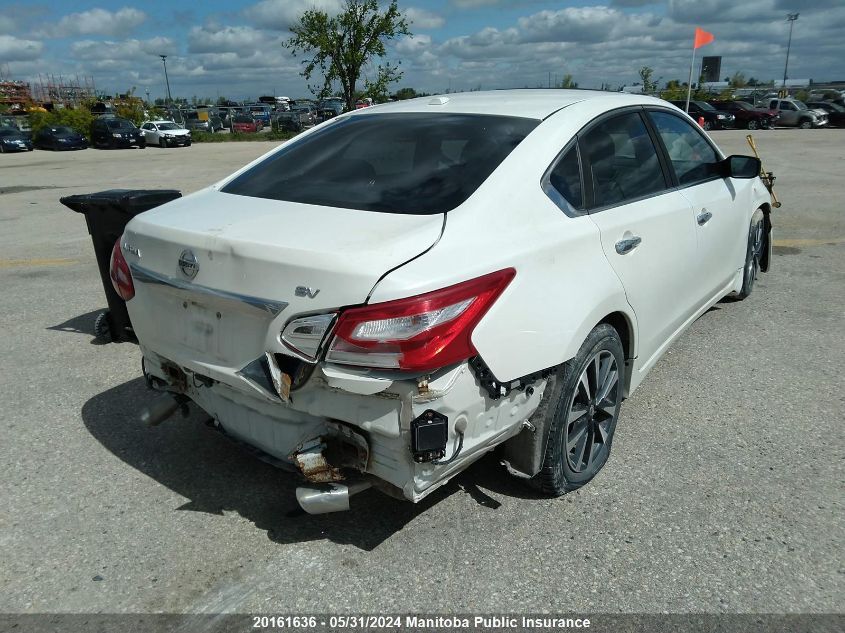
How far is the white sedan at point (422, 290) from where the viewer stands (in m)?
2.24

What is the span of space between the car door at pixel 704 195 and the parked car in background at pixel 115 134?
35262mm

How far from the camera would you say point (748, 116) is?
1363 inches

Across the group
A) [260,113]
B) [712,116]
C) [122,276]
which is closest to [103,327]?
[122,276]

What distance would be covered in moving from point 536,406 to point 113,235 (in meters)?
3.50

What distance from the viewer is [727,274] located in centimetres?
470

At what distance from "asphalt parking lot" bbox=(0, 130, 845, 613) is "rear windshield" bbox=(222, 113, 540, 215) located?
4.35 feet

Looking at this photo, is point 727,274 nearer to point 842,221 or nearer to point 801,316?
point 801,316

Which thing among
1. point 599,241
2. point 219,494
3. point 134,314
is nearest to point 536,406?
point 599,241

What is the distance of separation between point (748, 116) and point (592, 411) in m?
36.8

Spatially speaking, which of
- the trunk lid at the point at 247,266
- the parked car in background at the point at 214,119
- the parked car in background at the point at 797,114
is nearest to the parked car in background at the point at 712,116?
the parked car in background at the point at 797,114

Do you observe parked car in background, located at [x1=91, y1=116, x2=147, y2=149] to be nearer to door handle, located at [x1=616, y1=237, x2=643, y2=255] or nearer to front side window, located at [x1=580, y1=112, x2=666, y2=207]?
front side window, located at [x1=580, y1=112, x2=666, y2=207]

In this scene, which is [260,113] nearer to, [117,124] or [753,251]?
[117,124]

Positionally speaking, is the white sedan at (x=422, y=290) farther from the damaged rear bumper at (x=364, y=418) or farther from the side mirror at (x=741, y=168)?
the side mirror at (x=741, y=168)

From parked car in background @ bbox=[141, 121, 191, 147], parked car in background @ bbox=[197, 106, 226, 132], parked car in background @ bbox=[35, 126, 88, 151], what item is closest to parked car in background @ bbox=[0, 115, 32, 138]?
parked car in background @ bbox=[35, 126, 88, 151]
